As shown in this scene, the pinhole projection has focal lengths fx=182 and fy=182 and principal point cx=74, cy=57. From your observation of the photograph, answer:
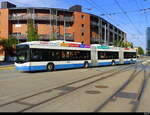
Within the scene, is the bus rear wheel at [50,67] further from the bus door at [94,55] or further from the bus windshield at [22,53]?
the bus door at [94,55]

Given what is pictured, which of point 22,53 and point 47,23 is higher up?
point 47,23

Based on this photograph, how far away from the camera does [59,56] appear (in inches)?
Result: 757

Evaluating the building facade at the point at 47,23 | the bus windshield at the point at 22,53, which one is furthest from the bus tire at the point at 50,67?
the building facade at the point at 47,23

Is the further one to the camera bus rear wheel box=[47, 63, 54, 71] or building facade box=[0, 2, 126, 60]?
building facade box=[0, 2, 126, 60]

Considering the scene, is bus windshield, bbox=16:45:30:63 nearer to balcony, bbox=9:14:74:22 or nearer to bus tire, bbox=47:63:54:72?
bus tire, bbox=47:63:54:72

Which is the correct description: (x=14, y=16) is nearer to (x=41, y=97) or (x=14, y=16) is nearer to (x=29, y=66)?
(x=29, y=66)

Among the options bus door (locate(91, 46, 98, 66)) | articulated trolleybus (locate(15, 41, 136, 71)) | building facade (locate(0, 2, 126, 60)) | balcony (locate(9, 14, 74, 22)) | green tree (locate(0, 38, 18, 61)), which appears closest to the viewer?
articulated trolleybus (locate(15, 41, 136, 71))

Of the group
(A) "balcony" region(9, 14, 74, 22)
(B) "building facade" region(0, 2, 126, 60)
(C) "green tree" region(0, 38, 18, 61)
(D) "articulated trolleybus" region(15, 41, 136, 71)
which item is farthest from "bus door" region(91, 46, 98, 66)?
(A) "balcony" region(9, 14, 74, 22)

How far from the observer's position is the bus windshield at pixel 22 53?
1642 cm

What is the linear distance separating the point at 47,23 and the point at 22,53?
40066 mm

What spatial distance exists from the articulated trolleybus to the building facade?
25.0m

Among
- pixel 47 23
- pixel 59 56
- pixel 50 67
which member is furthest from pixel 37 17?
pixel 50 67

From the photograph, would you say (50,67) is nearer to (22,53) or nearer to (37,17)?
(22,53)

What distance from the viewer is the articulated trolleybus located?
1656cm
